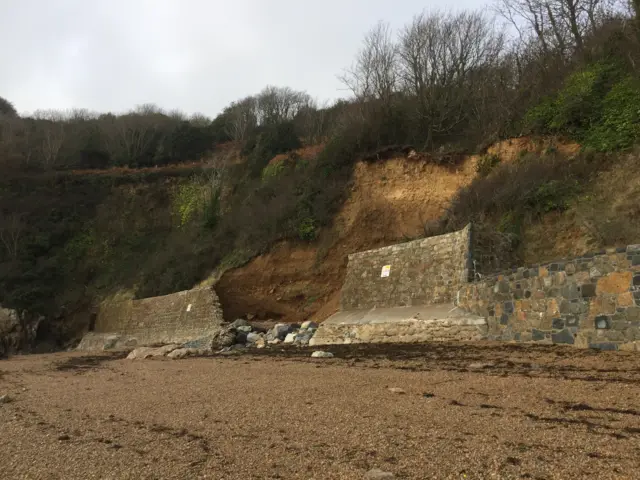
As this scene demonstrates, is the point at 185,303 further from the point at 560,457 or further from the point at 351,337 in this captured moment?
the point at 560,457

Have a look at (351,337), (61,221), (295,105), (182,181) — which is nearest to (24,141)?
(61,221)

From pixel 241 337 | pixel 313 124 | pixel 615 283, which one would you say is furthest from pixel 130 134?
pixel 615 283

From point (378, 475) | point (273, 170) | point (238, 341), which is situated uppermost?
point (273, 170)

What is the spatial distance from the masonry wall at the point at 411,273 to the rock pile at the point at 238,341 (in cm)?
185

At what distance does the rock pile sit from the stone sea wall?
2.04 metres

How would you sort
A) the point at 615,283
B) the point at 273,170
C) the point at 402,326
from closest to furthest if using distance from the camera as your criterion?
the point at 615,283, the point at 402,326, the point at 273,170

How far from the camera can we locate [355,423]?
4125 mm

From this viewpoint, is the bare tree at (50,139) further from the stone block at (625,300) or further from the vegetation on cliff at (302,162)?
the stone block at (625,300)

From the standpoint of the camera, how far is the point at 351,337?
12719 mm

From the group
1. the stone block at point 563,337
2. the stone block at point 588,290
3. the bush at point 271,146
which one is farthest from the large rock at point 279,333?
the bush at point 271,146

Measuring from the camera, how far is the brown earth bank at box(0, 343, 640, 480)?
3082 millimetres

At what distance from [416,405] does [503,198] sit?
9.61m

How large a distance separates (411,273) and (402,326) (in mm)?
1938

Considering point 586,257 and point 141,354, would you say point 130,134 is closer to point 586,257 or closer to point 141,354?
point 141,354
